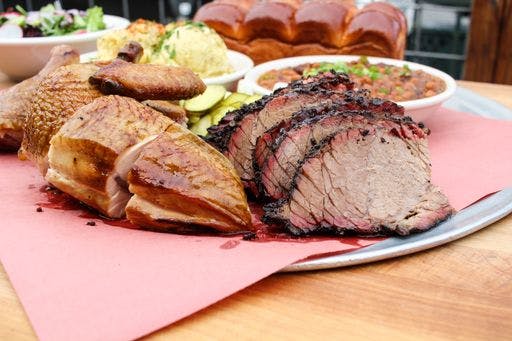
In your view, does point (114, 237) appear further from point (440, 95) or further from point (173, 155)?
point (440, 95)

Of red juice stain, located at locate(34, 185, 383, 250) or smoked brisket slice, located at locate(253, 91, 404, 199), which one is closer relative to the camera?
red juice stain, located at locate(34, 185, 383, 250)

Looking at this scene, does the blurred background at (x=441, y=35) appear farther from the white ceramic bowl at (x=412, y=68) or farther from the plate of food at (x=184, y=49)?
the plate of food at (x=184, y=49)

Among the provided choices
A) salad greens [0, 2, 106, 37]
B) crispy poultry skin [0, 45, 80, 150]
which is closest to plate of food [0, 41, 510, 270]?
crispy poultry skin [0, 45, 80, 150]

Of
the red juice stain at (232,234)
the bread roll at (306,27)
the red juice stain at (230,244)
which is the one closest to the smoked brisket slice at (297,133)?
the red juice stain at (232,234)

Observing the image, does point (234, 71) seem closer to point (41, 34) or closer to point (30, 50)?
point (30, 50)

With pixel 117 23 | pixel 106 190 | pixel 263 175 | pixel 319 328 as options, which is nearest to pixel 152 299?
pixel 319 328

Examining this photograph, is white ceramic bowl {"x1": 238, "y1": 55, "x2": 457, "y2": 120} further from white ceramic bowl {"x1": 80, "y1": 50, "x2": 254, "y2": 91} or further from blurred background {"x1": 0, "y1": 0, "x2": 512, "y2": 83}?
blurred background {"x1": 0, "y1": 0, "x2": 512, "y2": 83}

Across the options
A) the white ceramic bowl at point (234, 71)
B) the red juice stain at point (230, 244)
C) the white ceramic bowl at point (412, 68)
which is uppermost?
the white ceramic bowl at point (412, 68)
